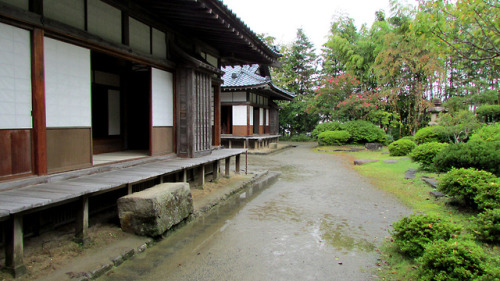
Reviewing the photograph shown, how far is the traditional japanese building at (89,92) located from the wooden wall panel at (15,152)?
0.04ft

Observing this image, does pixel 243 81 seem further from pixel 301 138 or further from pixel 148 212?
pixel 148 212

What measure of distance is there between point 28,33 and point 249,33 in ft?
16.2

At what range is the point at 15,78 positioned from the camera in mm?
3770

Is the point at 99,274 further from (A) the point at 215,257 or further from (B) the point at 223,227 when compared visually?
(B) the point at 223,227

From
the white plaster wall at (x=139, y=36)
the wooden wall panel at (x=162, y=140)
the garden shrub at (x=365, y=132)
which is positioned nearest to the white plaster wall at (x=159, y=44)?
the white plaster wall at (x=139, y=36)

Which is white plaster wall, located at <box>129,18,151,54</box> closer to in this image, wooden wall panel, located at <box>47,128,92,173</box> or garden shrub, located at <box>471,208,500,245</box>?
wooden wall panel, located at <box>47,128,92,173</box>

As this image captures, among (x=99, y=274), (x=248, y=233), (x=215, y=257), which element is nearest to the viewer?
(x=99, y=274)

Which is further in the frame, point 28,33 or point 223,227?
point 223,227

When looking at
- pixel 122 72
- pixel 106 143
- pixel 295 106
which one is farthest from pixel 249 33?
pixel 295 106

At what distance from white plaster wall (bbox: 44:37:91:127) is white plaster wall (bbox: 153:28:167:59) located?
2.03 m

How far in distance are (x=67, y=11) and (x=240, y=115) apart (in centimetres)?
1554

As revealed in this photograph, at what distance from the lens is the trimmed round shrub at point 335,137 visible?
2177cm

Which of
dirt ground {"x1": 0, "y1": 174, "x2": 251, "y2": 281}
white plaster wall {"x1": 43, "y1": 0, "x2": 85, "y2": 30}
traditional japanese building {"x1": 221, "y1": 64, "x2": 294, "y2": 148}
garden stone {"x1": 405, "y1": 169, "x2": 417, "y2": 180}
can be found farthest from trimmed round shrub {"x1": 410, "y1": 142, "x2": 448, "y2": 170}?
white plaster wall {"x1": 43, "y1": 0, "x2": 85, "y2": 30}

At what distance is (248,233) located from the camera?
5.11 m
